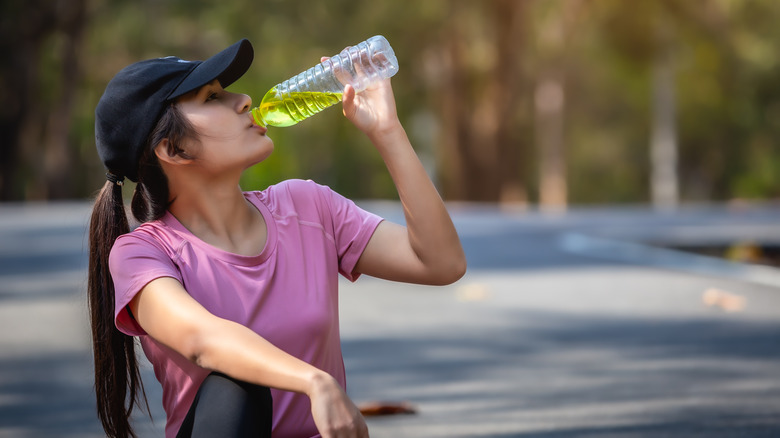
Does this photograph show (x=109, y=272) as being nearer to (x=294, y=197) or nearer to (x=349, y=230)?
(x=294, y=197)

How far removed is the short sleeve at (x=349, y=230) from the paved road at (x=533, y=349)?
2.58ft

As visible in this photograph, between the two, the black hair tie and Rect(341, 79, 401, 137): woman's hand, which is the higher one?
Rect(341, 79, 401, 137): woman's hand

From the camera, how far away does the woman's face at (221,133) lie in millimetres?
3273

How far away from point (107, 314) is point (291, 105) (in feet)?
3.06

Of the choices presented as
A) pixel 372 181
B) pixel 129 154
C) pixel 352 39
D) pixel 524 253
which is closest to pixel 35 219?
pixel 352 39

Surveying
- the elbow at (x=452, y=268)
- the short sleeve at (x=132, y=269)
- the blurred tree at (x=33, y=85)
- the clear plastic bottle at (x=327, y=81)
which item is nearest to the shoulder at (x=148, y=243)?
the short sleeve at (x=132, y=269)

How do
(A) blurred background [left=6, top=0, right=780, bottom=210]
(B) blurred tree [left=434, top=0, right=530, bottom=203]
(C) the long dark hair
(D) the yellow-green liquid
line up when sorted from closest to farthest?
(C) the long dark hair < (D) the yellow-green liquid < (B) blurred tree [left=434, top=0, right=530, bottom=203] < (A) blurred background [left=6, top=0, right=780, bottom=210]

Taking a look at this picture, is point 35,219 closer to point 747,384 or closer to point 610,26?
point 610,26

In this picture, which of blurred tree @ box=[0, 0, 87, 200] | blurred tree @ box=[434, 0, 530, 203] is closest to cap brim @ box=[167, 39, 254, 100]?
blurred tree @ box=[434, 0, 530, 203]

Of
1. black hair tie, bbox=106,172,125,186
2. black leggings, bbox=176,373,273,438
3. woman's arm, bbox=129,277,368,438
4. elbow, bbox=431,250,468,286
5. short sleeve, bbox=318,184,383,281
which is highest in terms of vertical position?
black hair tie, bbox=106,172,125,186

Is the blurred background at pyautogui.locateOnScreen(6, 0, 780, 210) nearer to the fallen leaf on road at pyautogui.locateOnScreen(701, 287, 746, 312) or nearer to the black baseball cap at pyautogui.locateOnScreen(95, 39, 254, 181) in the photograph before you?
the fallen leaf on road at pyautogui.locateOnScreen(701, 287, 746, 312)

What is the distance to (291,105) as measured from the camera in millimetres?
3932

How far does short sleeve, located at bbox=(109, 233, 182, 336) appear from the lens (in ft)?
10.2

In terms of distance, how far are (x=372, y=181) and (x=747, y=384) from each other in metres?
62.7
